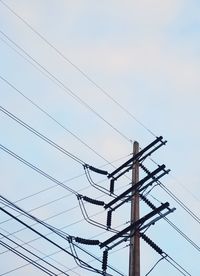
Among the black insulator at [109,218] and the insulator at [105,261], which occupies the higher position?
the black insulator at [109,218]

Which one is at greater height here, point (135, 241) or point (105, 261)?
point (135, 241)

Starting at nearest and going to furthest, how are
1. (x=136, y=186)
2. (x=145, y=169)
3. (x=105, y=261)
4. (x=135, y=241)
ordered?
(x=105, y=261), (x=135, y=241), (x=136, y=186), (x=145, y=169)

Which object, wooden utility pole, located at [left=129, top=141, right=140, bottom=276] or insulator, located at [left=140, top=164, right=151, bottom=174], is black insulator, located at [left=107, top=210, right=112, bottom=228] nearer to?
wooden utility pole, located at [left=129, top=141, right=140, bottom=276]

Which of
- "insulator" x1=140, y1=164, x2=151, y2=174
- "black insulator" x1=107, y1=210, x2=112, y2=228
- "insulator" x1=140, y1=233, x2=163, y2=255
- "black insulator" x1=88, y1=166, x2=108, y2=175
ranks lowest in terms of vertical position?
"insulator" x1=140, y1=233, x2=163, y2=255

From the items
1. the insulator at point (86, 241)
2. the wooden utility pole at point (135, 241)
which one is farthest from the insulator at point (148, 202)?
the insulator at point (86, 241)

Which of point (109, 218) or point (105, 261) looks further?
point (109, 218)

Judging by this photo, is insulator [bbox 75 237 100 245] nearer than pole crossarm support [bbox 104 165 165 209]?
Yes

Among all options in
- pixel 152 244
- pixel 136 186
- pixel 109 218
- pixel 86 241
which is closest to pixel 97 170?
pixel 136 186

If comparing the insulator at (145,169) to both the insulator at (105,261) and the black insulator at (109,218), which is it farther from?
the insulator at (105,261)

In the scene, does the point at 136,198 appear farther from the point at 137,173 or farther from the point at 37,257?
the point at 37,257

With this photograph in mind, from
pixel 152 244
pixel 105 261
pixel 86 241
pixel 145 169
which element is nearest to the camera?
pixel 86 241

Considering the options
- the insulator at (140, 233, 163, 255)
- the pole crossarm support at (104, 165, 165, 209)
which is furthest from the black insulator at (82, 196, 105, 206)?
the insulator at (140, 233, 163, 255)

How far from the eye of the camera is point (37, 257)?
1346 cm

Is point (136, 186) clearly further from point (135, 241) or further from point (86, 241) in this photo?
point (86, 241)
